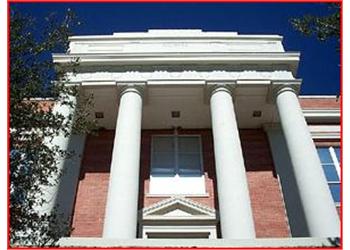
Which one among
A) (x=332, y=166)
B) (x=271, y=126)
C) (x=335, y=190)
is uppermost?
(x=271, y=126)

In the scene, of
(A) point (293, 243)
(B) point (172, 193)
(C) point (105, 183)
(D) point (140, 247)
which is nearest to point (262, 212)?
(B) point (172, 193)

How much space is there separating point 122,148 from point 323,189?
719 cm

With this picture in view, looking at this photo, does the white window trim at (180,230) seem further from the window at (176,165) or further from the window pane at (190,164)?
the window pane at (190,164)

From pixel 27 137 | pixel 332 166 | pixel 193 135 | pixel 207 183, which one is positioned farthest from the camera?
pixel 193 135

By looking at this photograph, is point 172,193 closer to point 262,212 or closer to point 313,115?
A: point 262,212

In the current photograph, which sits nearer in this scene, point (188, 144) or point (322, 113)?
point (188, 144)

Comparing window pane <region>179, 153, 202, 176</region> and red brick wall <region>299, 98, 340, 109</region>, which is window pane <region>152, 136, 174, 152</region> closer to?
window pane <region>179, 153, 202, 176</region>

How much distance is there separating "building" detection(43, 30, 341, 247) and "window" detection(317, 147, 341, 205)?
55 mm

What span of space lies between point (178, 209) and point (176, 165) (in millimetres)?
2864

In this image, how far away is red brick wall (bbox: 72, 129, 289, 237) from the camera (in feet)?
69.3

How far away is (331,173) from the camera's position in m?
23.5

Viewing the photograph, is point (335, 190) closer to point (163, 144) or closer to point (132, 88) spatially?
point (163, 144)

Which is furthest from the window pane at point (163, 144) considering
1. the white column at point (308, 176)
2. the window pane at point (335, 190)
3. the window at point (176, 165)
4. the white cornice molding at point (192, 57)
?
the window pane at point (335, 190)

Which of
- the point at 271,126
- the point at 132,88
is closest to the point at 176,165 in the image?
the point at 132,88
